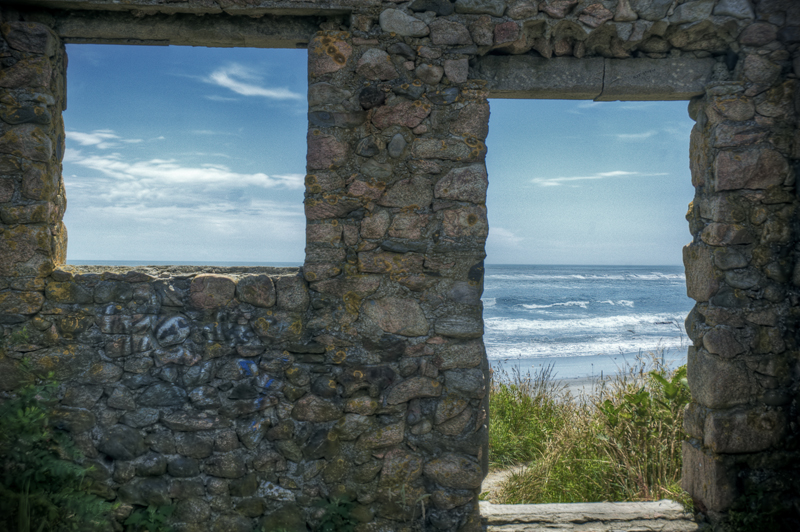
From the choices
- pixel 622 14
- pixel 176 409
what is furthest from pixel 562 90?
pixel 176 409

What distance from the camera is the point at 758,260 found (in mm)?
2846

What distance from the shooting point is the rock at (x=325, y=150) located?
105 inches

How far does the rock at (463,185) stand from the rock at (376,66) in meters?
0.64

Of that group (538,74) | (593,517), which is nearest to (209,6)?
(538,74)

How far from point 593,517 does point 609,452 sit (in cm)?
83

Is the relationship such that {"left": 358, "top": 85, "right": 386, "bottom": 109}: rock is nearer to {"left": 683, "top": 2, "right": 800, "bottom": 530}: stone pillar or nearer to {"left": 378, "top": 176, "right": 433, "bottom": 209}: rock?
{"left": 378, "top": 176, "right": 433, "bottom": 209}: rock

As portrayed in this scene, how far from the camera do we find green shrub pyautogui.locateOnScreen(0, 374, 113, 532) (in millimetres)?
2371

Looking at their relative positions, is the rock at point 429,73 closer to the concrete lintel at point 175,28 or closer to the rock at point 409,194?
the rock at point 409,194

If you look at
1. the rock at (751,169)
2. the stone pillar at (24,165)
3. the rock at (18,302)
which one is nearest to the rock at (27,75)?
the stone pillar at (24,165)

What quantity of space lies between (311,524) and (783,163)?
341 centimetres

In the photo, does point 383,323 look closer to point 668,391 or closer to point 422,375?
point 422,375

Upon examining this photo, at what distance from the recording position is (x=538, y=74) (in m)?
2.82

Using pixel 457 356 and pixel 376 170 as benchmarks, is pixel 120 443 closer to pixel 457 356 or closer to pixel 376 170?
pixel 457 356

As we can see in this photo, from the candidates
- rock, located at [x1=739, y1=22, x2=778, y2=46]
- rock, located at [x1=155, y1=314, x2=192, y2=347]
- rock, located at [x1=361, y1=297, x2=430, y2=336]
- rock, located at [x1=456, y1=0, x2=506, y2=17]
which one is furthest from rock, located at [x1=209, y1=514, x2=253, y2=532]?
rock, located at [x1=739, y1=22, x2=778, y2=46]
